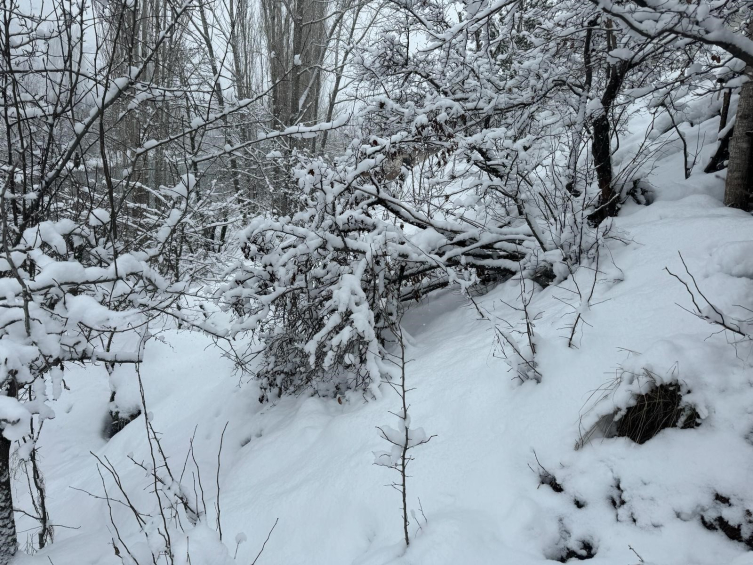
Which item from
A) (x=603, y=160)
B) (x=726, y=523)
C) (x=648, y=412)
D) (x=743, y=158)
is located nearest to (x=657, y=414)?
(x=648, y=412)

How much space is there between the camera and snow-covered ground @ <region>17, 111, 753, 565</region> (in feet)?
5.65

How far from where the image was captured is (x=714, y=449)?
173cm

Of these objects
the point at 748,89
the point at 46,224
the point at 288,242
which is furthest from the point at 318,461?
the point at 748,89

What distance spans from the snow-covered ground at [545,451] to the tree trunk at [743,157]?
0.63 ft

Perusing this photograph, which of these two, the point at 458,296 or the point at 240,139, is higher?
the point at 240,139

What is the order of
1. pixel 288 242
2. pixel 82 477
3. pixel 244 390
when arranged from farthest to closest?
pixel 82 477
pixel 244 390
pixel 288 242

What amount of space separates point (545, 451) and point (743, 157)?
305cm

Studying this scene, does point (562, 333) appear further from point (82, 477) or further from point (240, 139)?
point (240, 139)

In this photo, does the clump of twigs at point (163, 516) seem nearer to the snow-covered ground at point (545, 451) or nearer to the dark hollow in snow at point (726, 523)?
the snow-covered ground at point (545, 451)

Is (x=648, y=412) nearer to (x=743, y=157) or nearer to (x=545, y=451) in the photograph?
(x=545, y=451)

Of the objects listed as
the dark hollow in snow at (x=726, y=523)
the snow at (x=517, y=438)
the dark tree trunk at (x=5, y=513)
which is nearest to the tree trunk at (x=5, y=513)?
the dark tree trunk at (x=5, y=513)

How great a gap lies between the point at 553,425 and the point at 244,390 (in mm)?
3173

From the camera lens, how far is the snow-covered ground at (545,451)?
172 cm

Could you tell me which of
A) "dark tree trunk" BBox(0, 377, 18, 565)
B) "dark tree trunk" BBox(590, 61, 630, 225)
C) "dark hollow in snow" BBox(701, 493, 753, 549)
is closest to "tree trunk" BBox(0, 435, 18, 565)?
"dark tree trunk" BBox(0, 377, 18, 565)
